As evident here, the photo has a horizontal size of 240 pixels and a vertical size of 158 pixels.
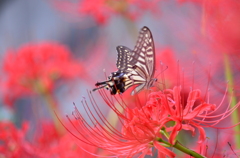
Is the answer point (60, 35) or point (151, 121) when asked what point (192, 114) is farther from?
point (60, 35)

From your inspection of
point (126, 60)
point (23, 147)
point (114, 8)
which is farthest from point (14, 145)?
point (114, 8)

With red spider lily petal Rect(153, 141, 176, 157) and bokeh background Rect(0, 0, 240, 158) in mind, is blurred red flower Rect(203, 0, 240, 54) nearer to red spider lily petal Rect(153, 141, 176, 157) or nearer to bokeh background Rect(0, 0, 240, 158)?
bokeh background Rect(0, 0, 240, 158)

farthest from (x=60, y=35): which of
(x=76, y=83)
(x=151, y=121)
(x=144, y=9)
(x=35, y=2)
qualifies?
(x=151, y=121)

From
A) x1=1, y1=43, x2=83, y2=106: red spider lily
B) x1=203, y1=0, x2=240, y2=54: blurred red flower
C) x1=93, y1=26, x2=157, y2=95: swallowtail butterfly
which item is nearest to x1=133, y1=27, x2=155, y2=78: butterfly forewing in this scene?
x1=93, y1=26, x2=157, y2=95: swallowtail butterfly

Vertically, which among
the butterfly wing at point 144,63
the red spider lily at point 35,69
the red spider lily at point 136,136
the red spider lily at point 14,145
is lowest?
Result: the red spider lily at point 136,136

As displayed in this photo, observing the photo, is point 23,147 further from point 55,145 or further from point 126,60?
point 126,60

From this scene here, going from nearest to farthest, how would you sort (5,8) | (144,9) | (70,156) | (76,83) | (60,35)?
1. (70,156)
2. (144,9)
3. (76,83)
4. (60,35)
5. (5,8)

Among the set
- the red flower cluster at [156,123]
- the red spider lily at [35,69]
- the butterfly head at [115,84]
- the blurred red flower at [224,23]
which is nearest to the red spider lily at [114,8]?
the red spider lily at [35,69]

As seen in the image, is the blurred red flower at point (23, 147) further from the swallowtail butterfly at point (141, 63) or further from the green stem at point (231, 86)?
the green stem at point (231, 86)
